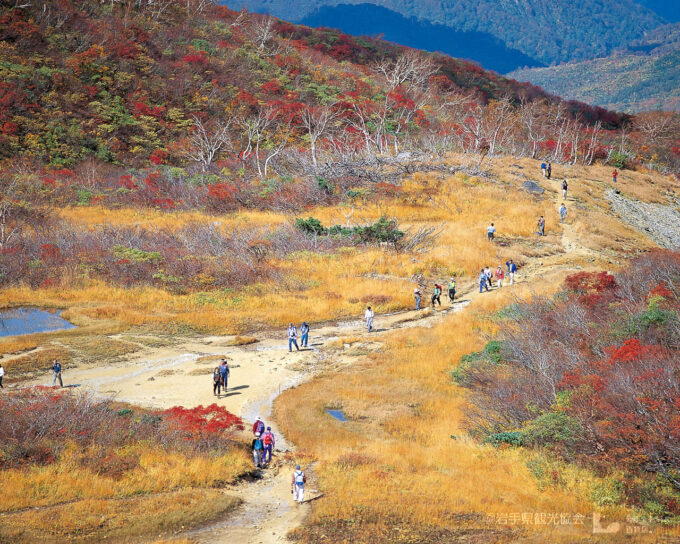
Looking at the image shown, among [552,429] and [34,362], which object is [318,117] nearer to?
[34,362]

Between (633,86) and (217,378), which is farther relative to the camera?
(633,86)

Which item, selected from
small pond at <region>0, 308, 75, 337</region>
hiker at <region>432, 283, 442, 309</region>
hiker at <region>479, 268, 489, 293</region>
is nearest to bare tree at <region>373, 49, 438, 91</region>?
hiker at <region>479, 268, 489, 293</region>

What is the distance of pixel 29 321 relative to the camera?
25969 millimetres

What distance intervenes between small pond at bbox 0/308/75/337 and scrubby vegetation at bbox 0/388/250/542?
8.45 meters

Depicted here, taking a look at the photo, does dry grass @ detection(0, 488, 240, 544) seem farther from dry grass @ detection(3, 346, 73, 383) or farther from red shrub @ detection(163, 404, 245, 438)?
dry grass @ detection(3, 346, 73, 383)

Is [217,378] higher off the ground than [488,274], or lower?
lower

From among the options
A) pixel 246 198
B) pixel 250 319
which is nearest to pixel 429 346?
pixel 250 319

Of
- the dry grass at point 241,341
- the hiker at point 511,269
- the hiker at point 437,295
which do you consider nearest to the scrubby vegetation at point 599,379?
the hiker at point 437,295

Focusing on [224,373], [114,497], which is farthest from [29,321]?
[114,497]

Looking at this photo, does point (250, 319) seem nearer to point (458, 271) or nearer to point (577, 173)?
point (458, 271)

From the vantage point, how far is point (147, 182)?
159ft

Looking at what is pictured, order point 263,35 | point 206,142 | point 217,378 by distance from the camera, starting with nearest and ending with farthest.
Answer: point 217,378
point 206,142
point 263,35

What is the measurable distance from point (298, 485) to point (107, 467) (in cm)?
468

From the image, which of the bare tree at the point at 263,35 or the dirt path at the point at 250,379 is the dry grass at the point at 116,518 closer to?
the dirt path at the point at 250,379
